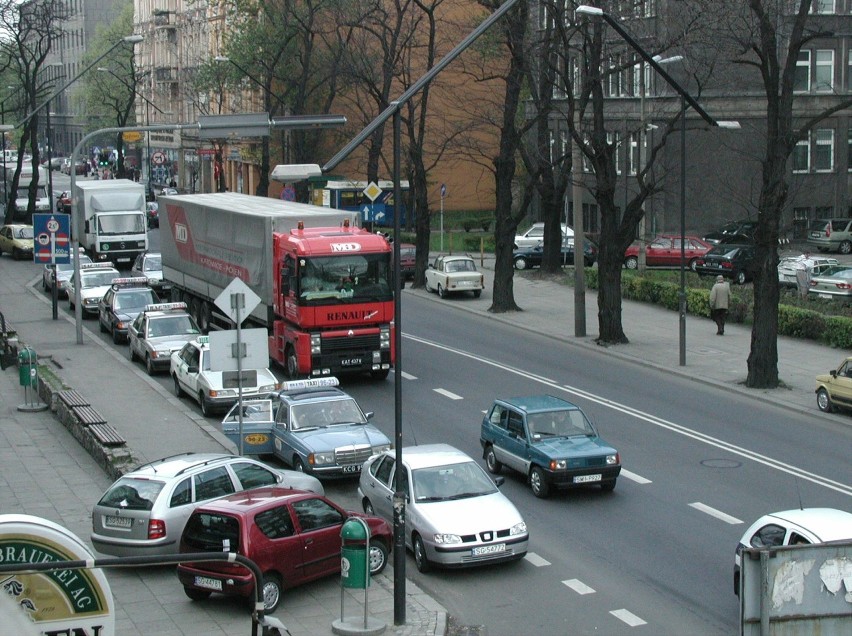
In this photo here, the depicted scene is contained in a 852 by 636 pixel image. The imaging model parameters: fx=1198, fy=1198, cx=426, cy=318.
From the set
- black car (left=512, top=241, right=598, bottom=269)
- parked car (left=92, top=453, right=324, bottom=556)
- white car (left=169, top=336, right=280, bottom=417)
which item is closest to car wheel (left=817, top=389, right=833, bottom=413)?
white car (left=169, top=336, right=280, bottom=417)

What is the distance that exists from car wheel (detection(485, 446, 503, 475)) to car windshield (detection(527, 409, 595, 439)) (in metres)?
1.16

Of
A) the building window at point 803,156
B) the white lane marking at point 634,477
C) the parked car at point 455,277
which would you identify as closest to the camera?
the white lane marking at point 634,477

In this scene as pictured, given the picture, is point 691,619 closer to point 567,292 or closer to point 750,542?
point 750,542

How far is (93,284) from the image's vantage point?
38500 millimetres

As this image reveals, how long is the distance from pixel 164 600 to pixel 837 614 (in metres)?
7.73

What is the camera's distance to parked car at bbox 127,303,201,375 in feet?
94.6

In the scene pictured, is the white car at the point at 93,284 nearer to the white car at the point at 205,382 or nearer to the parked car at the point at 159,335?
the parked car at the point at 159,335

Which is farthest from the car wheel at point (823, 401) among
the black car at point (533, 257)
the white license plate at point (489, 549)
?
the black car at point (533, 257)

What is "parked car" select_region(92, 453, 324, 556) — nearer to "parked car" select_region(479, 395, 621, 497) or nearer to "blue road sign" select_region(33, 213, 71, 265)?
"parked car" select_region(479, 395, 621, 497)

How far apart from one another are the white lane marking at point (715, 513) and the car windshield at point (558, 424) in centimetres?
207

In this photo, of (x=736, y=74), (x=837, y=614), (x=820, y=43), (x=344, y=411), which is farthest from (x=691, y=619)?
(x=820, y=43)

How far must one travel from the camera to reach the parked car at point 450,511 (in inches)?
593

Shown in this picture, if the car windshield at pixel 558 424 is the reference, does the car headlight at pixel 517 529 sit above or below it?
below

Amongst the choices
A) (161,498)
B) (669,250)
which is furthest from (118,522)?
(669,250)
